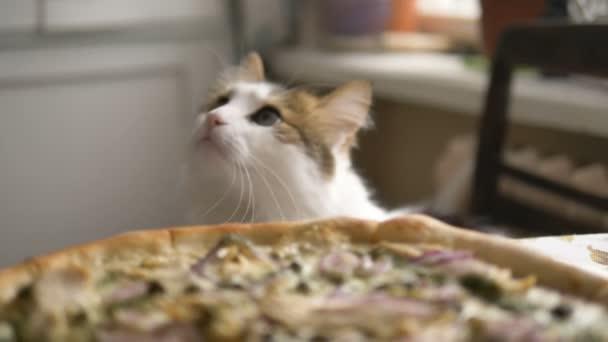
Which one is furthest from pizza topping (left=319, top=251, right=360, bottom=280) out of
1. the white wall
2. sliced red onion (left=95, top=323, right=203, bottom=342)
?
the white wall

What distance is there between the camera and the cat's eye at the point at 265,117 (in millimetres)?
950

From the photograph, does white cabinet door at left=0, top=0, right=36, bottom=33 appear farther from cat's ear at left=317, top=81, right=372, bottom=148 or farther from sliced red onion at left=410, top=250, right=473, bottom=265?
sliced red onion at left=410, top=250, right=473, bottom=265

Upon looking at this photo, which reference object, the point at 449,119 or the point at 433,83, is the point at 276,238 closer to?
the point at 433,83

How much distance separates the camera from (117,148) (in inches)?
93.5

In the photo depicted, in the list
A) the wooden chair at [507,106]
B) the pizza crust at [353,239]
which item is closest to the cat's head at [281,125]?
the pizza crust at [353,239]

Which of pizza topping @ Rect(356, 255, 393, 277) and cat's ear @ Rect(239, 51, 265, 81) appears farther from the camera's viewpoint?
cat's ear @ Rect(239, 51, 265, 81)

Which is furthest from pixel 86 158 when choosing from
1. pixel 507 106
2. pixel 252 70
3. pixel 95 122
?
pixel 507 106

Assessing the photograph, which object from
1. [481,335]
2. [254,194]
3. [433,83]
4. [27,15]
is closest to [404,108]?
[433,83]

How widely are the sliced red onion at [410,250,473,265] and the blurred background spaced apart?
1305 mm

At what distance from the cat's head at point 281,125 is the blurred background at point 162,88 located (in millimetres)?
933

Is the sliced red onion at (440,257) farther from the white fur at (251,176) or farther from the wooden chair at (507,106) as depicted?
the wooden chair at (507,106)

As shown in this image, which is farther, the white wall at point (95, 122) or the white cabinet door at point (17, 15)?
the white wall at point (95, 122)

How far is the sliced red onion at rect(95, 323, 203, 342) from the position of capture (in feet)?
1.47

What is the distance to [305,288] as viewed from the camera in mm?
540
